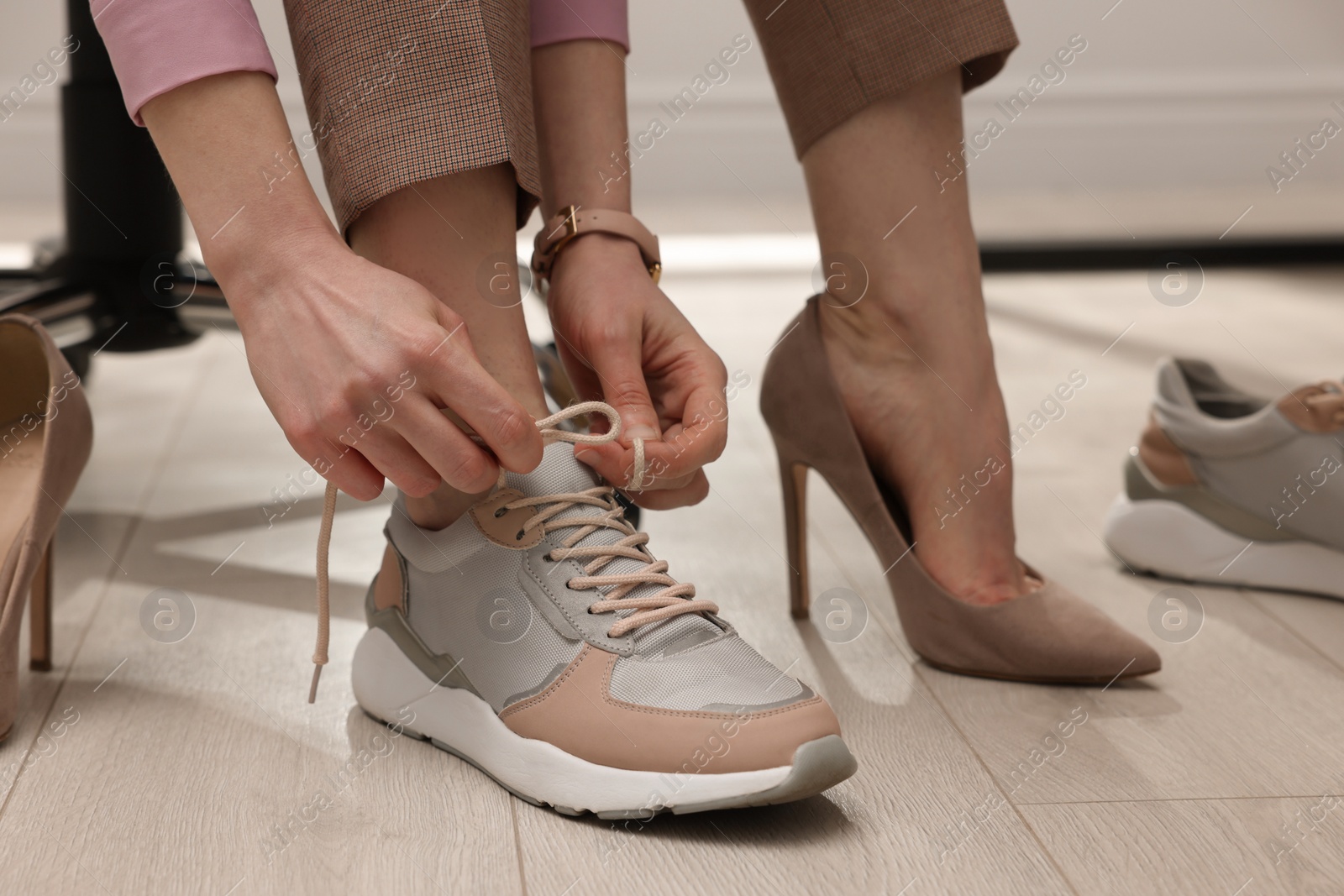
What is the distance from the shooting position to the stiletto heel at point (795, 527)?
2.41 ft

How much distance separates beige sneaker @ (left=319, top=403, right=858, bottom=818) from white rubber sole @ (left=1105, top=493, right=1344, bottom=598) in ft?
1.50

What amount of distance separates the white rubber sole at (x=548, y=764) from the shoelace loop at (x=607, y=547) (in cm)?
4

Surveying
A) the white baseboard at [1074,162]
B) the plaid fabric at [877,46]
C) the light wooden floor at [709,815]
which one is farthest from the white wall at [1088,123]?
the plaid fabric at [877,46]

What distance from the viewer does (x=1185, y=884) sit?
43cm

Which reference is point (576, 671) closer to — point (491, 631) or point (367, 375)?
point (491, 631)

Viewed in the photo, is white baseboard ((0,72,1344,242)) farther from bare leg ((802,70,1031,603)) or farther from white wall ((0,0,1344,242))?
bare leg ((802,70,1031,603))

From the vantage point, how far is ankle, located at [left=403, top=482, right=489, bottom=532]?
21.3 inches

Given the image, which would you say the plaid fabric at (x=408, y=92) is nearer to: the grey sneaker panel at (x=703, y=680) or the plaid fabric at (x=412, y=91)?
the plaid fabric at (x=412, y=91)

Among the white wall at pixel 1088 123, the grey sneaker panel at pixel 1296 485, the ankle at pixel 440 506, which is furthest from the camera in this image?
the white wall at pixel 1088 123

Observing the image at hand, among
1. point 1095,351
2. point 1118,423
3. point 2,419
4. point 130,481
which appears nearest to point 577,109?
point 2,419

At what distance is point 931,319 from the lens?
67 centimetres

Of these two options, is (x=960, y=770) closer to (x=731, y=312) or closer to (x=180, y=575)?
(x=180, y=575)

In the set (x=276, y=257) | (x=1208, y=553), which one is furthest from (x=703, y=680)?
(x=1208, y=553)

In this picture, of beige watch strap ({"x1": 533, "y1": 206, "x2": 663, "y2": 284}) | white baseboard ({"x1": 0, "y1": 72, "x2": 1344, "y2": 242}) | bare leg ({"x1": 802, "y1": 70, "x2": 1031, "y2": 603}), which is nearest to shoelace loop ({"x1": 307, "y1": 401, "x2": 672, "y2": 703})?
beige watch strap ({"x1": 533, "y1": 206, "x2": 663, "y2": 284})
